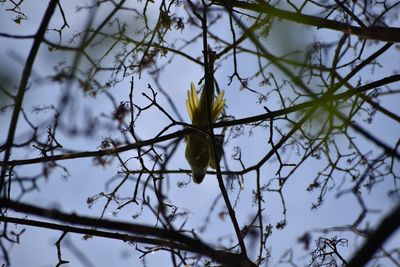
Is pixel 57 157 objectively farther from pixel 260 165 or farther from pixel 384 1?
pixel 384 1

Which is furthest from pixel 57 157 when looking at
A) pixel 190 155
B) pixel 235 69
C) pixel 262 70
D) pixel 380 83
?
pixel 190 155

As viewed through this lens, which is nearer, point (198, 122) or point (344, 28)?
point (344, 28)

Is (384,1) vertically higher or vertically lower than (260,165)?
higher

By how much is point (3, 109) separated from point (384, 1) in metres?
3.21

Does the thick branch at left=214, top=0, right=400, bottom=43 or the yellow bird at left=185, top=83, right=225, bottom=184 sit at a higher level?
the yellow bird at left=185, top=83, right=225, bottom=184

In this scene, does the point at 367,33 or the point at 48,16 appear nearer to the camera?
the point at 48,16

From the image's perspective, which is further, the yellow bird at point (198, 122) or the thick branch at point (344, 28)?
the yellow bird at point (198, 122)

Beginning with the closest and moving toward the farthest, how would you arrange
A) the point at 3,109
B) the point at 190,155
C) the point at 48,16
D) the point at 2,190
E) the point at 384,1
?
the point at 2,190, the point at 48,16, the point at 3,109, the point at 384,1, the point at 190,155

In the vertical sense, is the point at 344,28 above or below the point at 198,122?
below

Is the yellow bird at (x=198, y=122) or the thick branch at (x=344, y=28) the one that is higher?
the yellow bird at (x=198, y=122)

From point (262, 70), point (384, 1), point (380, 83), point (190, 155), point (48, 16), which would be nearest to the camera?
point (48, 16)

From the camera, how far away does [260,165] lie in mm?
4242

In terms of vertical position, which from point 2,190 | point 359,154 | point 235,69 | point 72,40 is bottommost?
point 2,190

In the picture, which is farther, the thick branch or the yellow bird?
the yellow bird
